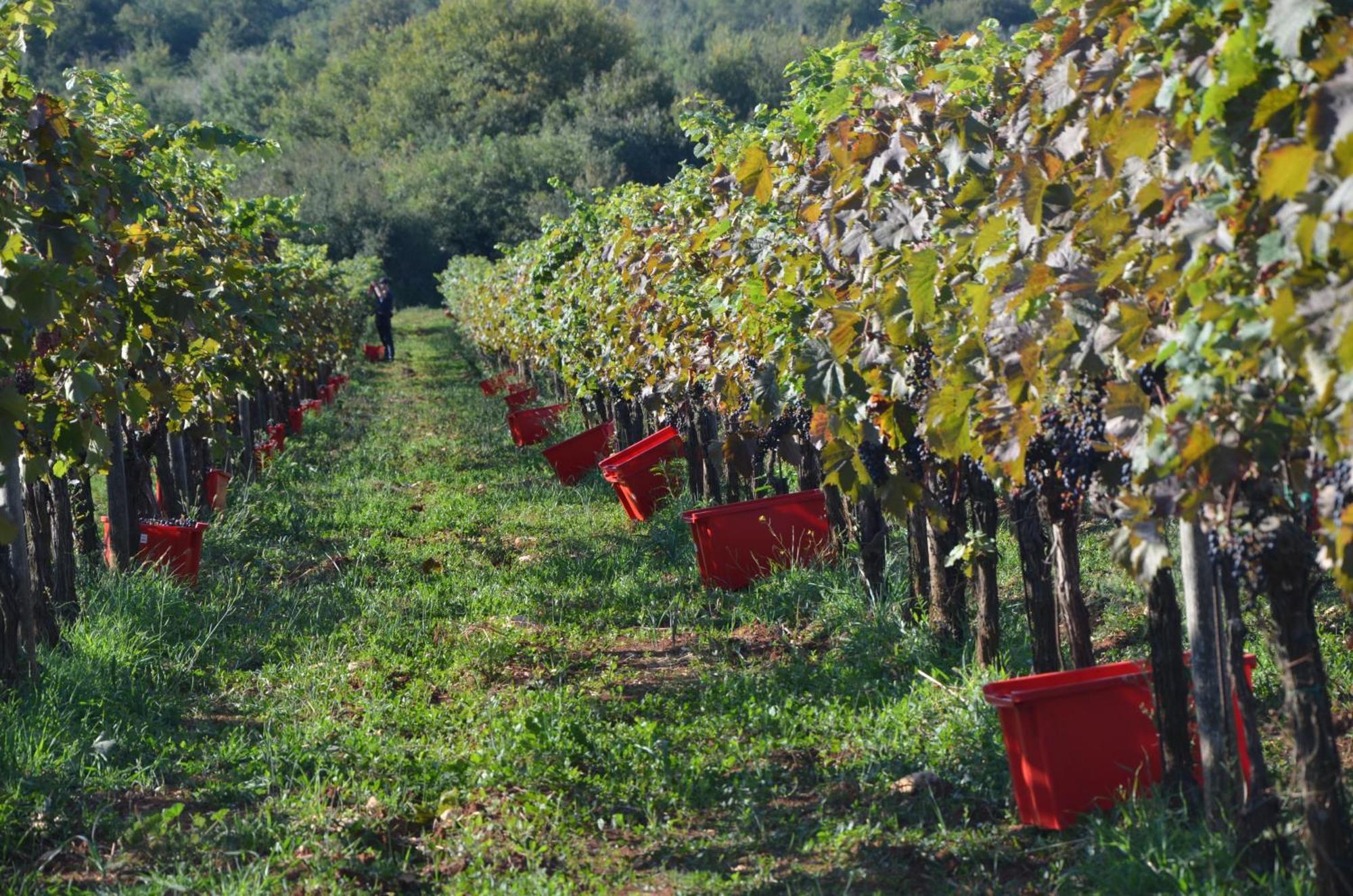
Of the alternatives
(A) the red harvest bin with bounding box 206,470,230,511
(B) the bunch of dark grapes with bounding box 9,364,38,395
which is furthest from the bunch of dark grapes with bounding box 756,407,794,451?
(A) the red harvest bin with bounding box 206,470,230,511

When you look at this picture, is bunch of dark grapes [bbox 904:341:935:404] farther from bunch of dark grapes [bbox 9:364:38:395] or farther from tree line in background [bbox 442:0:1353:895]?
bunch of dark grapes [bbox 9:364:38:395]

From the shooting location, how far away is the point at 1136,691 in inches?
152

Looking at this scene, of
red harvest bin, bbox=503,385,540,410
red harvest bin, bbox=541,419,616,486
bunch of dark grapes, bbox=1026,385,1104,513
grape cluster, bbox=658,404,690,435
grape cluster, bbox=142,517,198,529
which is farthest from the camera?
red harvest bin, bbox=503,385,540,410

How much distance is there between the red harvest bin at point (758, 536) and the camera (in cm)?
712

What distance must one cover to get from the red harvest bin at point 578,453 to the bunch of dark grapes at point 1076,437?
789 centimetres

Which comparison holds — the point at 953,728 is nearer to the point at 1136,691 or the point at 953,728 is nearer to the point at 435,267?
the point at 1136,691

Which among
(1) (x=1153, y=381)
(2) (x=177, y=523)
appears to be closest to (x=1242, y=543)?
(1) (x=1153, y=381)

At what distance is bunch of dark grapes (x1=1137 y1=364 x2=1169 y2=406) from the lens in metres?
3.06

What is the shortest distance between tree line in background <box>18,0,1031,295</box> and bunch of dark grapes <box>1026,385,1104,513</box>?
22633mm

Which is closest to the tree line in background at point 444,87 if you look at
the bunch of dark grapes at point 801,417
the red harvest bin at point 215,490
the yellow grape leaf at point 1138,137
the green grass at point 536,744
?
the red harvest bin at point 215,490

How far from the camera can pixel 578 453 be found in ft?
37.9

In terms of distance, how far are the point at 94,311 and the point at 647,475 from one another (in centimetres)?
504

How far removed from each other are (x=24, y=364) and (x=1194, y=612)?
4.13 m

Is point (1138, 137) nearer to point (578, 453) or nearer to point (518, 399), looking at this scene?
point (578, 453)
